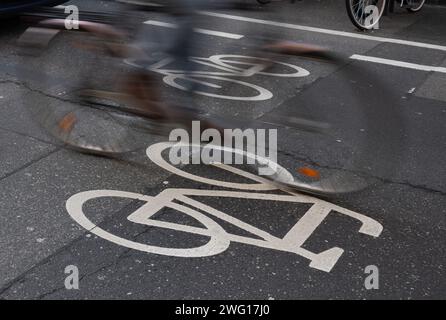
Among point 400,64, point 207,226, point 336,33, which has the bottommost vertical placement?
point 207,226

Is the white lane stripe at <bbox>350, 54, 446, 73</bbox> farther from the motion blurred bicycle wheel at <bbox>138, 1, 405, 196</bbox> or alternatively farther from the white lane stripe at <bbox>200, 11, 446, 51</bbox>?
the motion blurred bicycle wheel at <bbox>138, 1, 405, 196</bbox>

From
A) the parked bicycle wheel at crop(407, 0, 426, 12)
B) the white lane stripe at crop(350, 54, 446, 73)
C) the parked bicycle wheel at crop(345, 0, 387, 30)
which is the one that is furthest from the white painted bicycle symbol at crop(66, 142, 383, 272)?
the parked bicycle wheel at crop(407, 0, 426, 12)

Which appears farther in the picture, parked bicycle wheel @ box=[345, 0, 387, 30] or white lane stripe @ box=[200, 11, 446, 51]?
parked bicycle wheel @ box=[345, 0, 387, 30]

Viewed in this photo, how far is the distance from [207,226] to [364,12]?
17.9 feet

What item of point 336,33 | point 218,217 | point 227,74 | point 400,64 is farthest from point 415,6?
point 218,217

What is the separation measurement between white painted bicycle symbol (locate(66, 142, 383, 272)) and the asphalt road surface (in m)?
0.01

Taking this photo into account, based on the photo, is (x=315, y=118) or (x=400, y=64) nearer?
(x=315, y=118)

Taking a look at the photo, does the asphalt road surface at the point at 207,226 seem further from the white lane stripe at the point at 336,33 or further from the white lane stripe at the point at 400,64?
the white lane stripe at the point at 336,33

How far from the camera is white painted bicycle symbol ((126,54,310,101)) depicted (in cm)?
421

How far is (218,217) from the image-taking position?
12.7ft

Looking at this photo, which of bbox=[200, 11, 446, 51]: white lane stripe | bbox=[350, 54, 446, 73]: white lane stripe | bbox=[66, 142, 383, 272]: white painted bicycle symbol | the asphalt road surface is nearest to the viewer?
the asphalt road surface

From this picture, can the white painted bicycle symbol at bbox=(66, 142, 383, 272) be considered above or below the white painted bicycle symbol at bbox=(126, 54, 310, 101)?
below

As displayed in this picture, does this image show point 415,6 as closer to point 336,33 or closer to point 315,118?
point 336,33
